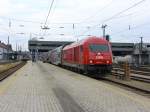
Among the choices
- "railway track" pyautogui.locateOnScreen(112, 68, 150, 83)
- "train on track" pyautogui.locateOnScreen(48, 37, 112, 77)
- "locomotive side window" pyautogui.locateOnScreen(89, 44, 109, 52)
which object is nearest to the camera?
"railway track" pyautogui.locateOnScreen(112, 68, 150, 83)

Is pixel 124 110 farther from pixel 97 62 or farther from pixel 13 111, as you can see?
pixel 97 62

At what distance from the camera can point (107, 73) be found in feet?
112

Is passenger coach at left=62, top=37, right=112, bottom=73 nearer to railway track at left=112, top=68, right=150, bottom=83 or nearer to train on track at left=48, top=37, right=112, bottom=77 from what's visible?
train on track at left=48, top=37, right=112, bottom=77

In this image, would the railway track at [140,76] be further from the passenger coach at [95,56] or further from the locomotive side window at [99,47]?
the locomotive side window at [99,47]

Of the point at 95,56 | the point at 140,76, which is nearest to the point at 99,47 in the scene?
the point at 95,56

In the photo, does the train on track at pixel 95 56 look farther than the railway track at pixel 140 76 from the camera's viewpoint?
Yes

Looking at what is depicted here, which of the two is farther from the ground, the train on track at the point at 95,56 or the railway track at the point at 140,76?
the train on track at the point at 95,56

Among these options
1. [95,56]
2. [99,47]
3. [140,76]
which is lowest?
[140,76]

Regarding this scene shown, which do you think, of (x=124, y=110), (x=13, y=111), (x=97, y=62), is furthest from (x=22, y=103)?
(x=97, y=62)

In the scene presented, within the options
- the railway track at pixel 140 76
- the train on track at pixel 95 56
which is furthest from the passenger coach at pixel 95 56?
the railway track at pixel 140 76

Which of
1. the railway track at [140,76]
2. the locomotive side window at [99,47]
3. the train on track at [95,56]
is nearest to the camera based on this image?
the railway track at [140,76]

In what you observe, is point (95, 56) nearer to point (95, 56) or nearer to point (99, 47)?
point (95, 56)

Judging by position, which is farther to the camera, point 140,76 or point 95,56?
point 95,56

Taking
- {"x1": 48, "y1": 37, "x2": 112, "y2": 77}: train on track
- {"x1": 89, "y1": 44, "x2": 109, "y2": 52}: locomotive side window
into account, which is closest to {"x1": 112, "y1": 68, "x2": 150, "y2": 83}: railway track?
{"x1": 48, "y1": 37, "x2": 112, "y2": 77}: train on track
